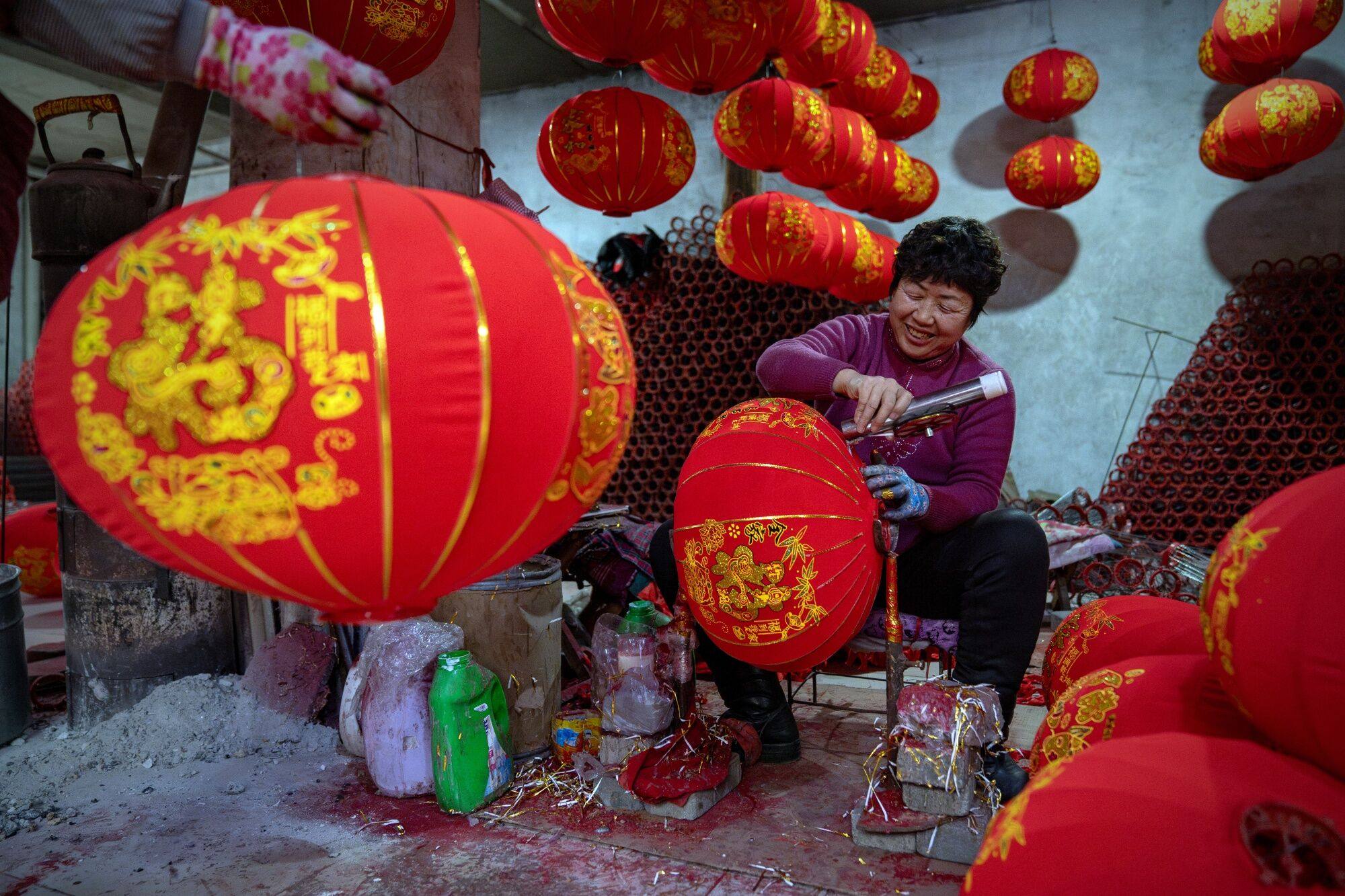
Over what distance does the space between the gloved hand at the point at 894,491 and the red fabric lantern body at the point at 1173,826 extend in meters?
0.99

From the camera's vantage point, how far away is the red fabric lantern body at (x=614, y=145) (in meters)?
3.68

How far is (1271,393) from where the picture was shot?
514 centimetres

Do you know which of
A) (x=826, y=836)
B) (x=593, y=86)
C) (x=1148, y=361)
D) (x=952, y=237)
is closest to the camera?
(x=826, y=836)

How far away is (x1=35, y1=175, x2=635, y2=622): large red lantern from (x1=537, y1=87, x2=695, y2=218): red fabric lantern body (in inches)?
111

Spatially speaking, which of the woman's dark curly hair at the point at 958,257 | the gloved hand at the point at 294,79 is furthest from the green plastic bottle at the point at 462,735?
the woman's dark curly hair at the point at 958,257

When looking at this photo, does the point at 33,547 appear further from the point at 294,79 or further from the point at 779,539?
the point at 294,79

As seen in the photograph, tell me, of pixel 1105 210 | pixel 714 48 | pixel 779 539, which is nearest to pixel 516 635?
pixel 779 539

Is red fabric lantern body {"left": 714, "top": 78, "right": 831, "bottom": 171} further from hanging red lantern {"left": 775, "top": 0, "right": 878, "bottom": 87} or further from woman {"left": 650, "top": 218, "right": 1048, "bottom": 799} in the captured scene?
woman {"left": 650, "top": 218, "right": 1048, "bottom": 799}

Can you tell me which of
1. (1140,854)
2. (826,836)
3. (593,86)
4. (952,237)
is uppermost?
(593,86)

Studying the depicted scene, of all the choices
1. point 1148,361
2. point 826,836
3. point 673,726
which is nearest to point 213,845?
point 673,726

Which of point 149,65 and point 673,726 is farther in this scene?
point 673,726

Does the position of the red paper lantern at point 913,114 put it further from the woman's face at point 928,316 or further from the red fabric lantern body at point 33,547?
the red fabric lantern body at point 33,547

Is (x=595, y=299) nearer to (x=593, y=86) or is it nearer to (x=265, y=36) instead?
(x=265, y=36)

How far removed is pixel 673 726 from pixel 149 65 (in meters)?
1.90
